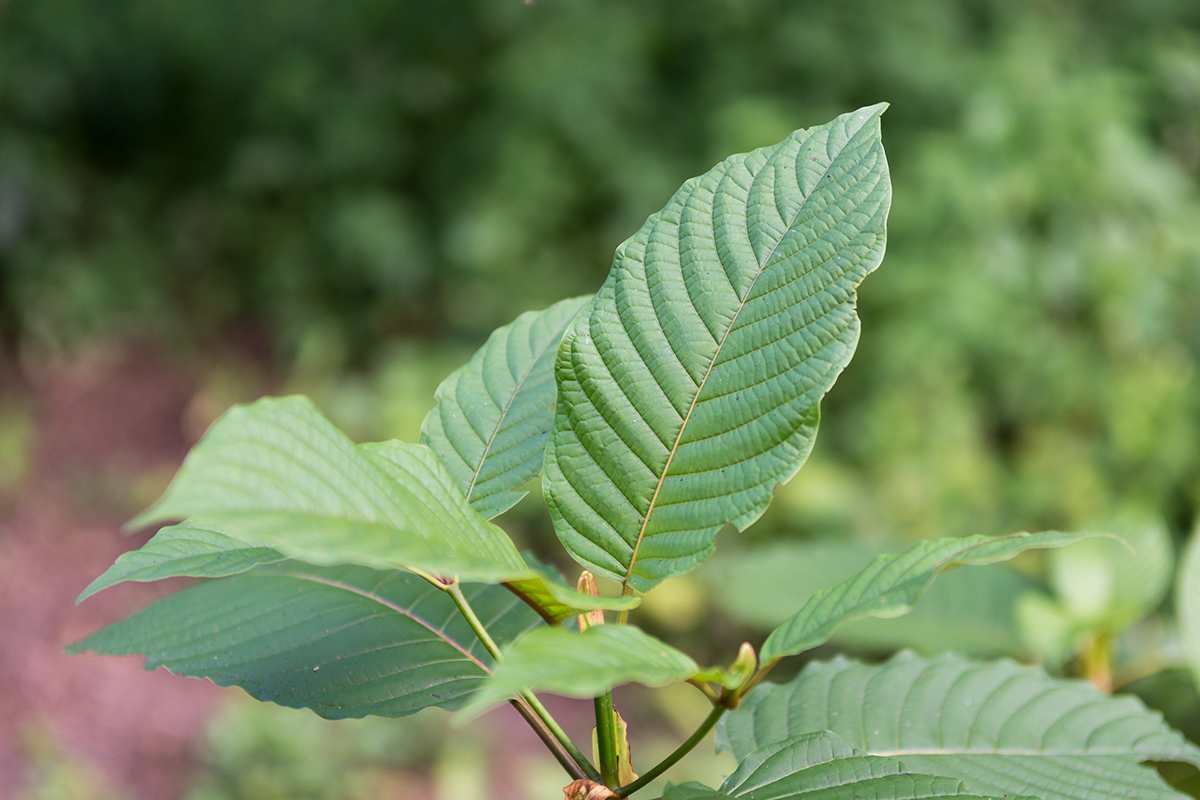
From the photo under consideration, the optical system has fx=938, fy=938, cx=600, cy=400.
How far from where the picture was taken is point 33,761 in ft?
10.6

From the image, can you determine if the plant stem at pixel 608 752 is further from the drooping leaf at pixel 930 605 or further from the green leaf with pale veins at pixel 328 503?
the drooping leaf at pixel 930 605

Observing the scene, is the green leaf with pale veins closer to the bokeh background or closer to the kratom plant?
the kratom plant

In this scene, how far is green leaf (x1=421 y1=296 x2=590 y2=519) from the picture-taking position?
0.64 metres

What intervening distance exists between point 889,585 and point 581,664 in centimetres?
17

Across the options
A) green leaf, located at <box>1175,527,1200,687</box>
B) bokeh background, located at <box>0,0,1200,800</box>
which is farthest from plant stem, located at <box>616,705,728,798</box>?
bokeh background, located at <box>0,0,1200,800</box>

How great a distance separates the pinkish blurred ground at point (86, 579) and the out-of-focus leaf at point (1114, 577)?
300 centimetres

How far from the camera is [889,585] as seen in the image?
483 millimetres

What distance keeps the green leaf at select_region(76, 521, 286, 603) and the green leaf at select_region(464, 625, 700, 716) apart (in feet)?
0.69

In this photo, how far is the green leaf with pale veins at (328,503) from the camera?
0.40m

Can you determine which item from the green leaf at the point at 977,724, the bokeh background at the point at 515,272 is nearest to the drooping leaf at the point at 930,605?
the bokeh background at the point at 515,272

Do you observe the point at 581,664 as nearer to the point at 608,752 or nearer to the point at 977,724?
the point at 608,752

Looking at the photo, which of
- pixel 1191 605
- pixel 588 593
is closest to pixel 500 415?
pixel 588 593

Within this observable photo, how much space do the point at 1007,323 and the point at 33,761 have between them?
12.2ft

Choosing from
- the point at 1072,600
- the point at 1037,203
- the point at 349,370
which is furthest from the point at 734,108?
the point at 1072,600
